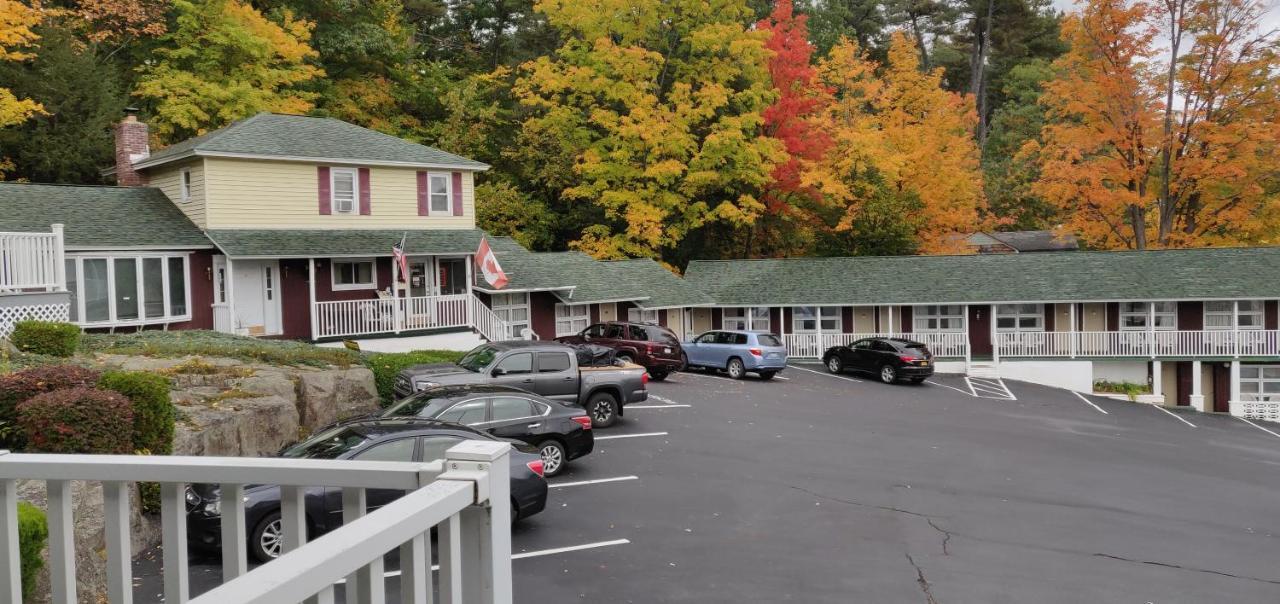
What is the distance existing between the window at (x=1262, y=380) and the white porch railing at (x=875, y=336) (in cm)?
1072

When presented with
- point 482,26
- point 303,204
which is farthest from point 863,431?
point 482,26

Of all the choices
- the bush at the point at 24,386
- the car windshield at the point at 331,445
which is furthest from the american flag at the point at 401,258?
the bush at the point at 24,386

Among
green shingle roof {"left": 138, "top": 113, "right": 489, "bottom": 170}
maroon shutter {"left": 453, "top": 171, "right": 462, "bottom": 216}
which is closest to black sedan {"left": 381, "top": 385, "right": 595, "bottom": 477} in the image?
green shingle roof {"left": 138, "top": 113, "right": 489, "bottom": 170}

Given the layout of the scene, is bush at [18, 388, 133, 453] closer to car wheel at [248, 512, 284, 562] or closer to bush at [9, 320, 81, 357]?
car wheel at [248, 512, 284, 562]

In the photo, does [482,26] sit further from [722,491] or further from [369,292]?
[722,491]

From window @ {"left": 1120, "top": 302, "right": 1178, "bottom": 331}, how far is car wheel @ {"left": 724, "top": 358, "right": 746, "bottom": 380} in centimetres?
1714

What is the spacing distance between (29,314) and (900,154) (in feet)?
112

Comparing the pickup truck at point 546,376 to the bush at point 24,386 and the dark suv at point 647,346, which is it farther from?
the dark suv at point 647,346

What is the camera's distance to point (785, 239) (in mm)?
46250

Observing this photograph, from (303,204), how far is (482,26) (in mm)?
27282

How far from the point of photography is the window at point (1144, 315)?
34.7 metres

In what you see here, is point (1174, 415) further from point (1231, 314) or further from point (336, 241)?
point (336, 241)

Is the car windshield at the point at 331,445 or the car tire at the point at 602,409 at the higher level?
the car windshield at the point at 331,445

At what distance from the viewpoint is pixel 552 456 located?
15031 millimetres
